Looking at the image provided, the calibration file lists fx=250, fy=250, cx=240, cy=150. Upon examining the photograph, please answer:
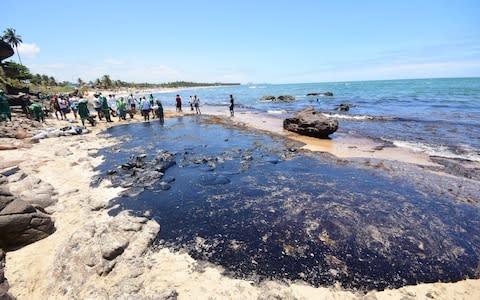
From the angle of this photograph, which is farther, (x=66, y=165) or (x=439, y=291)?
(x=66, y=165)

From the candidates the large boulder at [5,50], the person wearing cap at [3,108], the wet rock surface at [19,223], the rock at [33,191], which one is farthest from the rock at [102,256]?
the large boulder at [5,50]

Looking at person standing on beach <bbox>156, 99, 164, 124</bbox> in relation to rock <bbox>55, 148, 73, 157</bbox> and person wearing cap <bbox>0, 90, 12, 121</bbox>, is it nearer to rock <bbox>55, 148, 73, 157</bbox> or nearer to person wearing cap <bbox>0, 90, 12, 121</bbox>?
person wearing cap <bbox>0, 90, 12, 121</bbox>

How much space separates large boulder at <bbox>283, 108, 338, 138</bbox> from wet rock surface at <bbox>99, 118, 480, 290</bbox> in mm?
5281

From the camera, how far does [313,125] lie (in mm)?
16953

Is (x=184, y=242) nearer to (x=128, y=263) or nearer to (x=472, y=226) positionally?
(x=128, y=263)

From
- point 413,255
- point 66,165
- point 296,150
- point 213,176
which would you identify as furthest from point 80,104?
point 413,255

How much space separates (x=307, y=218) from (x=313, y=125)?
37.2ft

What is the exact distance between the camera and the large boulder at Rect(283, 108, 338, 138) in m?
16.6

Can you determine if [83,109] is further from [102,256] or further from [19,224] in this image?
[102,256]

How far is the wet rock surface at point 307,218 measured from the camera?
16.5 feet

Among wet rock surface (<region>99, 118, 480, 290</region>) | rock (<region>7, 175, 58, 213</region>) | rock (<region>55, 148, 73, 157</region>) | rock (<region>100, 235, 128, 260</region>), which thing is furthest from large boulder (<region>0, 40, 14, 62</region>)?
rock (<region>100, 235, 128, 260</region>)

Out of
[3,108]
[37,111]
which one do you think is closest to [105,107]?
[37,111]

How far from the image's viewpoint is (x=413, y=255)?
539 cm

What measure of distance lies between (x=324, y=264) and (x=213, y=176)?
18.3 feet
